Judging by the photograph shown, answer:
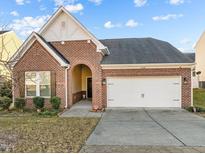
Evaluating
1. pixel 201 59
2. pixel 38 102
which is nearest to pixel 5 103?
pixel 38 102

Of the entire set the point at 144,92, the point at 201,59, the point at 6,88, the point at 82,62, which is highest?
the point at 201,59

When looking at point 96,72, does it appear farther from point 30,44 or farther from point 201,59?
point 201,59

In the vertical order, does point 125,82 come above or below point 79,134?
above

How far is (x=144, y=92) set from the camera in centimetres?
1697

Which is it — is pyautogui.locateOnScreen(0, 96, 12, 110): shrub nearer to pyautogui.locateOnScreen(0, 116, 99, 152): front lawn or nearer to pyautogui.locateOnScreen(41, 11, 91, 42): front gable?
pyautogui.locateOnScreen(41, 11, 91, 42): front gable

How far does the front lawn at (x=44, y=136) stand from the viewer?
7223 mm

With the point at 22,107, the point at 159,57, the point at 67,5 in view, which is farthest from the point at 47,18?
the point at 159,57

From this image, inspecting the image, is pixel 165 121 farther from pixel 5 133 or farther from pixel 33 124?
pixel 5 133

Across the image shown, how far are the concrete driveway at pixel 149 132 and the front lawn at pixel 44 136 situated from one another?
531 millimetres

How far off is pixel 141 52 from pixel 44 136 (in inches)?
478

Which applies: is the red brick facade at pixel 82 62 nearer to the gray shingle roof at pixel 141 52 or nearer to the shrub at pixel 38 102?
the gray shingle roof at pixel 141 52

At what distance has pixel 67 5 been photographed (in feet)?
59.6

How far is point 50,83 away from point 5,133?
772 centimetres

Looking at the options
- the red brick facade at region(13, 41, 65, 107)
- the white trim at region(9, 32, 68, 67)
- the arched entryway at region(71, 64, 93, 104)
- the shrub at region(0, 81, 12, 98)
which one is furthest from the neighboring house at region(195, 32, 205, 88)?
the shrub at region(0, 81, 12, 98)
